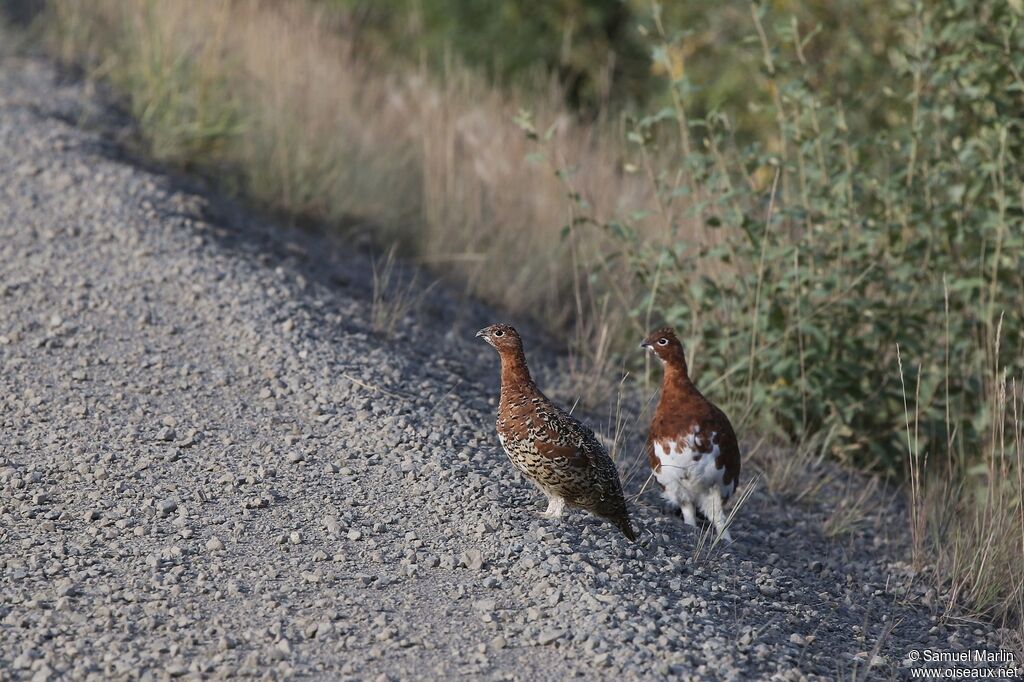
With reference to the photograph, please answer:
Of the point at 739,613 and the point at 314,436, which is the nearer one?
the point at 739,613

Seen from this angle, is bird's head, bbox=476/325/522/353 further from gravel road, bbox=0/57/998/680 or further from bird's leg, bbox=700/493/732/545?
bird's leg, bbox=700/493/732/545

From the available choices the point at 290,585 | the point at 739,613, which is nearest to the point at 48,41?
the point at 290,585

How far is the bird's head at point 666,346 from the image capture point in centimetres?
448

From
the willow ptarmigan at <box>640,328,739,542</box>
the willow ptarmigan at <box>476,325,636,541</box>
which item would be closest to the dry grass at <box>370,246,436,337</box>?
the willow ptarmigan at <box>640,328,739,542</box>

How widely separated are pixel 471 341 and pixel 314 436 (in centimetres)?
184

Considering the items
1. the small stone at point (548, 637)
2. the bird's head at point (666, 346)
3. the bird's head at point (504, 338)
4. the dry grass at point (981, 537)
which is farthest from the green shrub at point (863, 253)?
the small stone at point (548, 637)

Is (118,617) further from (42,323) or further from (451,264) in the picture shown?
(451,264)

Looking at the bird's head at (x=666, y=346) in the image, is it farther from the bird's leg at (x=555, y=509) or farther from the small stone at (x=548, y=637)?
the small stone at (x=548, y=637)

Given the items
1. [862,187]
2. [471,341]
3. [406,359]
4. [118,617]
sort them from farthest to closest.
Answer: [471,341] < [862,187] < [406,359] < [118,617]

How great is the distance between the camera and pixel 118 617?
11.5 ft

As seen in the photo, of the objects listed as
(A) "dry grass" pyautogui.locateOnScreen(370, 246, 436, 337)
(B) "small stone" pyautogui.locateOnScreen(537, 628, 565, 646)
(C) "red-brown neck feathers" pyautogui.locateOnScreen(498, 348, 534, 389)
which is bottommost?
(A) "dry grass" pyautogui.locateOnScreen(370, 246, 436, 337)

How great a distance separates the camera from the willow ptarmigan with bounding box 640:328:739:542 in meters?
4.33

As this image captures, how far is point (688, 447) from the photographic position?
4.32 m

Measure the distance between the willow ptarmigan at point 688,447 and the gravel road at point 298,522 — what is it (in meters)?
0.14
